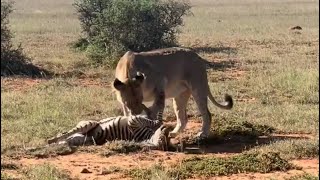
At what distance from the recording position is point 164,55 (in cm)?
895

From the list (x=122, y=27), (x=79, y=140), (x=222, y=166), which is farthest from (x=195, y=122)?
(x=122, y=27)

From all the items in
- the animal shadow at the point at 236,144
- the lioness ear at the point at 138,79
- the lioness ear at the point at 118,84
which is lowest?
the animal shadow at the point at 236,144

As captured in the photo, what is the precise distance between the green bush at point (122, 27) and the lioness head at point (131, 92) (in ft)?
32.2

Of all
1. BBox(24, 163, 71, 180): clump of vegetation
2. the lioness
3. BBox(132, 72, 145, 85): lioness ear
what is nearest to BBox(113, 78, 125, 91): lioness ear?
the lioness

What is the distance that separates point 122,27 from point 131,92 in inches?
451

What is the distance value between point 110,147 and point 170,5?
638 inches

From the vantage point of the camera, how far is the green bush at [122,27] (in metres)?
18.9

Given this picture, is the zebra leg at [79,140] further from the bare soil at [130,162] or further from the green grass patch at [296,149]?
the green grass patch at [296,149]

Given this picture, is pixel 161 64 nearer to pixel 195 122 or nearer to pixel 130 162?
pixel 195 122

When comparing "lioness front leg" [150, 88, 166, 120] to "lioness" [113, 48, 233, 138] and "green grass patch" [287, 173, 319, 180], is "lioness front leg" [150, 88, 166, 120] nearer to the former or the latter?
"lioness" [113, 48, 233, 138]

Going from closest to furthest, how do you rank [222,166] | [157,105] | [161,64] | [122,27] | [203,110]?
1. [222,166]
2. [157,105]
3. [161,64]
4. [203,110]
5. [122,27]

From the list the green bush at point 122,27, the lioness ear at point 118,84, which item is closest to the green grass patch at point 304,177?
the lioness ear at point 118,84

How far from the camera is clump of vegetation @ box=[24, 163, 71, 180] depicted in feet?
20.6

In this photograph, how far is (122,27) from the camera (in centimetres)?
1933
